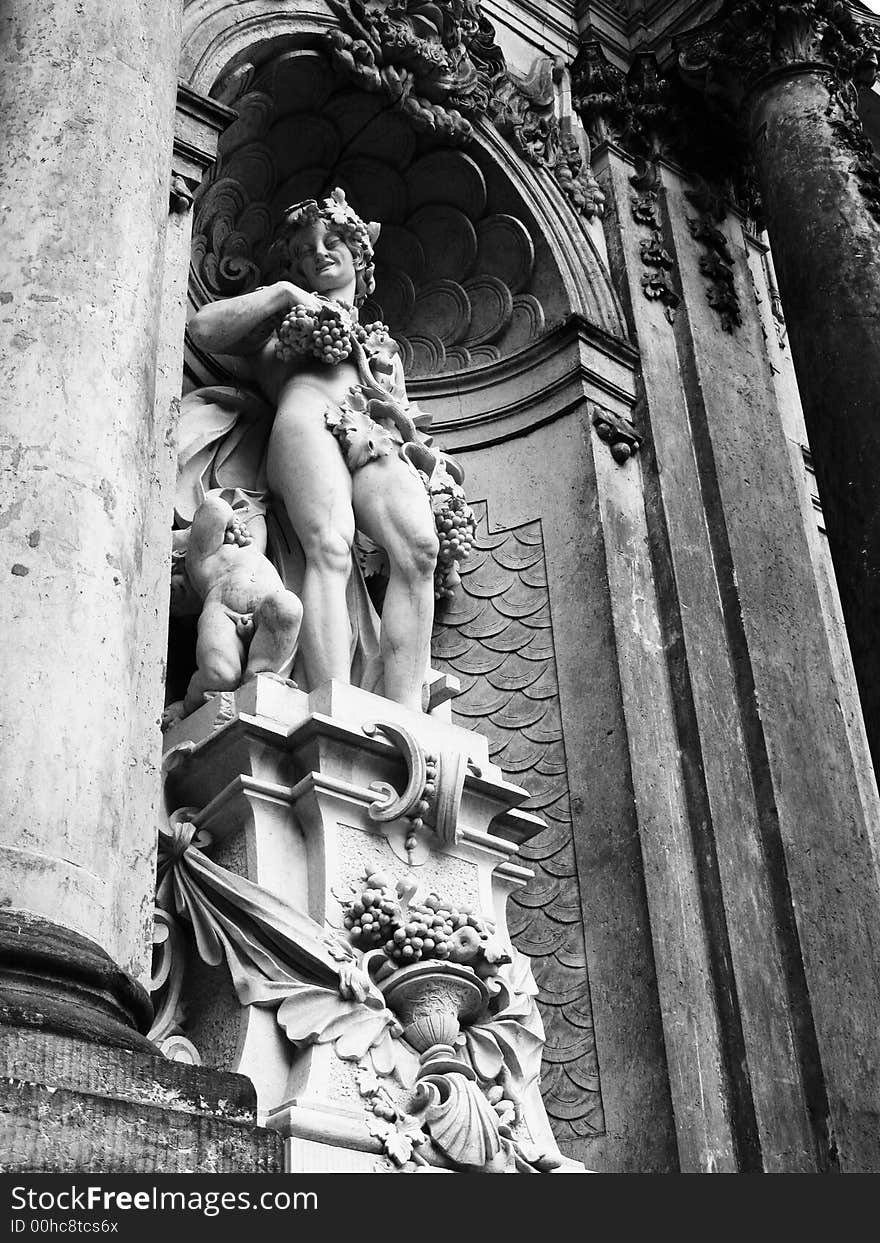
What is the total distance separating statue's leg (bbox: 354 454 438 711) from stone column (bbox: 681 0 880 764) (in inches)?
60.0

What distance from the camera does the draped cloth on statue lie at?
546cm

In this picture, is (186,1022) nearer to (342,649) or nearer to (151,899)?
(151,899)

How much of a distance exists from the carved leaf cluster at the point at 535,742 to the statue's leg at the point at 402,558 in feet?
2.89

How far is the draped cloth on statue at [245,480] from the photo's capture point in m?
5.46

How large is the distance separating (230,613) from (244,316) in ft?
3.95

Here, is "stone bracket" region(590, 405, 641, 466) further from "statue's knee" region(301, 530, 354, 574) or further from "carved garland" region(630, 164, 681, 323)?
A: "statue's knee" region(301, 530, 354, 574)

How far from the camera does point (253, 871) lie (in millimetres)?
4516

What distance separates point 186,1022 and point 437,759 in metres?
1.00

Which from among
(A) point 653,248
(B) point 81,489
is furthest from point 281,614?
(A) point 653,248

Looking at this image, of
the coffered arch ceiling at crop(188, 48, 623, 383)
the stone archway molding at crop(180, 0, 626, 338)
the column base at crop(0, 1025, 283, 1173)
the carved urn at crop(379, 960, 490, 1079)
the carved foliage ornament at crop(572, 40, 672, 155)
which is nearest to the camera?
the column base at crop(0, 1025, 283, 1173)

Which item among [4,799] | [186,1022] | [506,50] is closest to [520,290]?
[506,50]

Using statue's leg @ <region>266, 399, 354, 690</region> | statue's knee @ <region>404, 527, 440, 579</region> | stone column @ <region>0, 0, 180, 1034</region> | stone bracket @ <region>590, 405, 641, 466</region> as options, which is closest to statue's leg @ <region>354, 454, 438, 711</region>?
statue's knee @ <region>404, 527, 440, 579</region>

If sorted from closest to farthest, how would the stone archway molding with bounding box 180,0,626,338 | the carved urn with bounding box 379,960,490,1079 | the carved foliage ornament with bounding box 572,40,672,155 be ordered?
the carved urn with bounding box 379,960,490,1079 < the stone archway molding with bounding box 180,0,626,338 < the carved foliage ornament with bounding box 572,40,672,155

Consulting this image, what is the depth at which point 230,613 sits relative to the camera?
5.03 m
